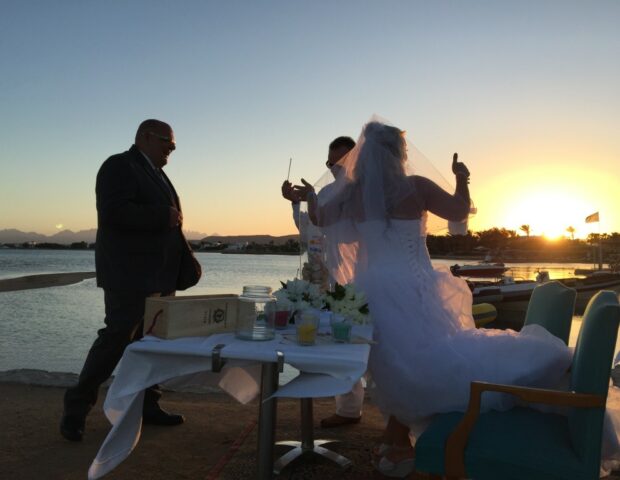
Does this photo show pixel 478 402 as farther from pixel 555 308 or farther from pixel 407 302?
pixel 555 308

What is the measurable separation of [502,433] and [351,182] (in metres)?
1.49

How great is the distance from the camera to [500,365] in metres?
2.19

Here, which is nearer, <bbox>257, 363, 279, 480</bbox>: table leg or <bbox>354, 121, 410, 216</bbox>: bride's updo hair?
<bbox>257, 363, 279, 480</bbox>: table leg

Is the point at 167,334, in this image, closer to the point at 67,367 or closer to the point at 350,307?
the point at 350,307

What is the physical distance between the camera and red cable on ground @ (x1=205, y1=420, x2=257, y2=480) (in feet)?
8.97

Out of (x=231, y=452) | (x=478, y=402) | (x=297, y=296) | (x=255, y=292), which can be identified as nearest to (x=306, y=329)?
(x=255, y=292)

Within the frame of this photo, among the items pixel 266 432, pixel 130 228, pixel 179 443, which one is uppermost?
pixel 130 228

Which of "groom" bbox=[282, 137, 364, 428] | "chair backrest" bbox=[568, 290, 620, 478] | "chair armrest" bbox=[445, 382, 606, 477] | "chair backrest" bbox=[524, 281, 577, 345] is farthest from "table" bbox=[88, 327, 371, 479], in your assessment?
"groom" bbox=[282, 137, 364, 428]

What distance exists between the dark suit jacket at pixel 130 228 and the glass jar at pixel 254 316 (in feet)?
4.54

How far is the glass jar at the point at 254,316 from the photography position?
197 cm

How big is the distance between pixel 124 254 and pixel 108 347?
57 centimetres

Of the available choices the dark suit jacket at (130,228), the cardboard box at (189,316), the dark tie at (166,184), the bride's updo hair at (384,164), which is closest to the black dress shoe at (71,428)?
the dark suit jacket at (130,228)

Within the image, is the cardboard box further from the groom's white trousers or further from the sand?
the groom's white trousers

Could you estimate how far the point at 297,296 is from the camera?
7.43ft
